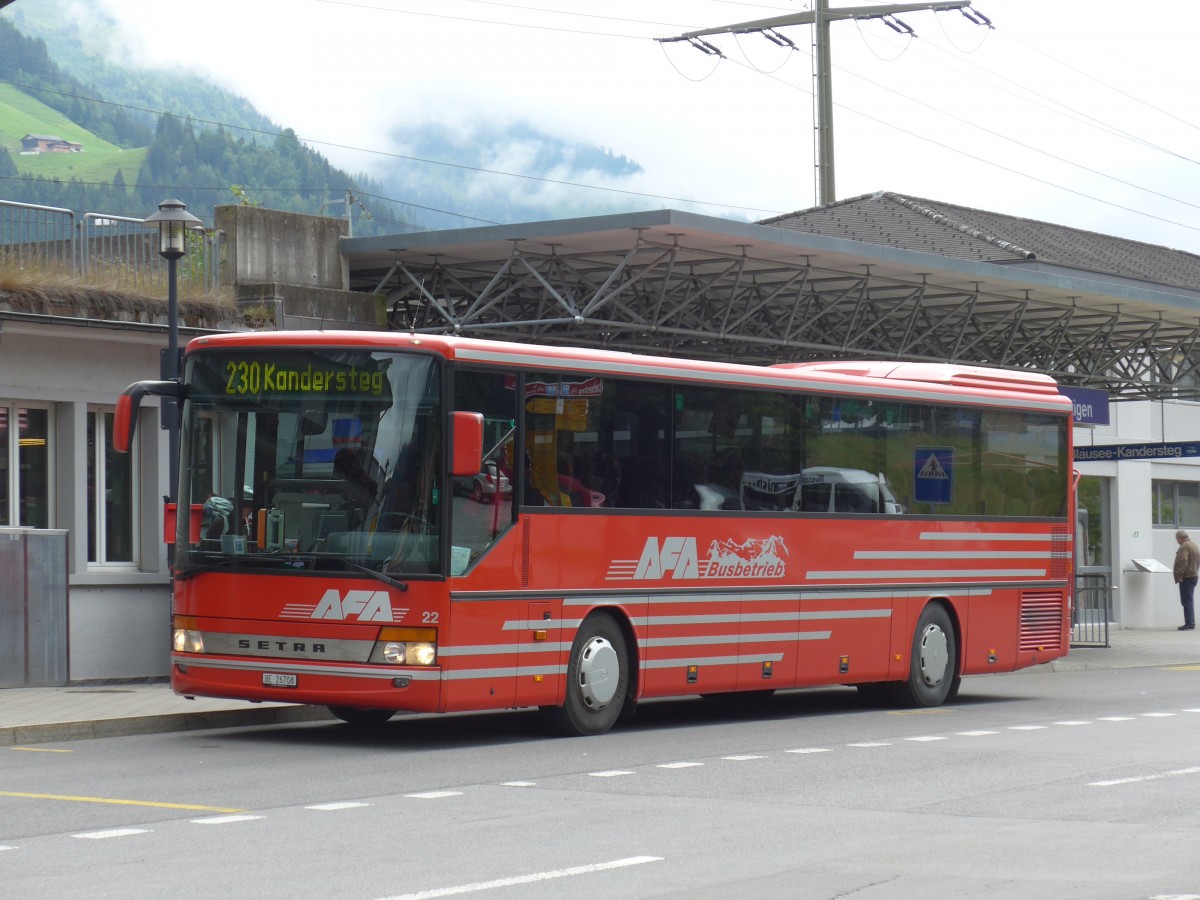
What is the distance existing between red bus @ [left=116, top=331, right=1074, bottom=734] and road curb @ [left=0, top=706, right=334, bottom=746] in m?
0.66

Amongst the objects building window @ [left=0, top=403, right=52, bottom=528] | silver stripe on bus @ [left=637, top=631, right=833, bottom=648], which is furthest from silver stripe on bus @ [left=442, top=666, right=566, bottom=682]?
building window @ [left=0, top=403, right=52, bottom=528]

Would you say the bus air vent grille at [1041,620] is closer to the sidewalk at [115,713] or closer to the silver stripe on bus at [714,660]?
the silver stripe on bus at [714,660]

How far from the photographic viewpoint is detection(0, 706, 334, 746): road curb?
13.8 m

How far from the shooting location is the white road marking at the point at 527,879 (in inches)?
294

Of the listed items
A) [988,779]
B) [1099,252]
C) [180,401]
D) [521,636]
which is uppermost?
[1099,252]

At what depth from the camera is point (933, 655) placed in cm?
1825

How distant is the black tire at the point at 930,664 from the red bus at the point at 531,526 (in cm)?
16

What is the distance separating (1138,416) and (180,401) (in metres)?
30.1

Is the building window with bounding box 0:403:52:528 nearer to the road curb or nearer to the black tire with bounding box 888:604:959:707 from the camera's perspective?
the road curb

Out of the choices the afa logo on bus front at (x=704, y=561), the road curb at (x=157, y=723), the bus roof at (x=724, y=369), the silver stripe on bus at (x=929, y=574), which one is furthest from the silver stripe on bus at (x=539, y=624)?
the silver stripe on bus at (x=929, y=574)

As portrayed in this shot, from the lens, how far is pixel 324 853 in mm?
8539

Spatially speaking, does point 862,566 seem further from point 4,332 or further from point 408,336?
point 4,332

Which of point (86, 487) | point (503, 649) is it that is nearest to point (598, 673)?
point (503, 649)

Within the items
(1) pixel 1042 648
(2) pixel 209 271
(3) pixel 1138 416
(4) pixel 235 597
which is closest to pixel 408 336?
(4) pixel 235 597
